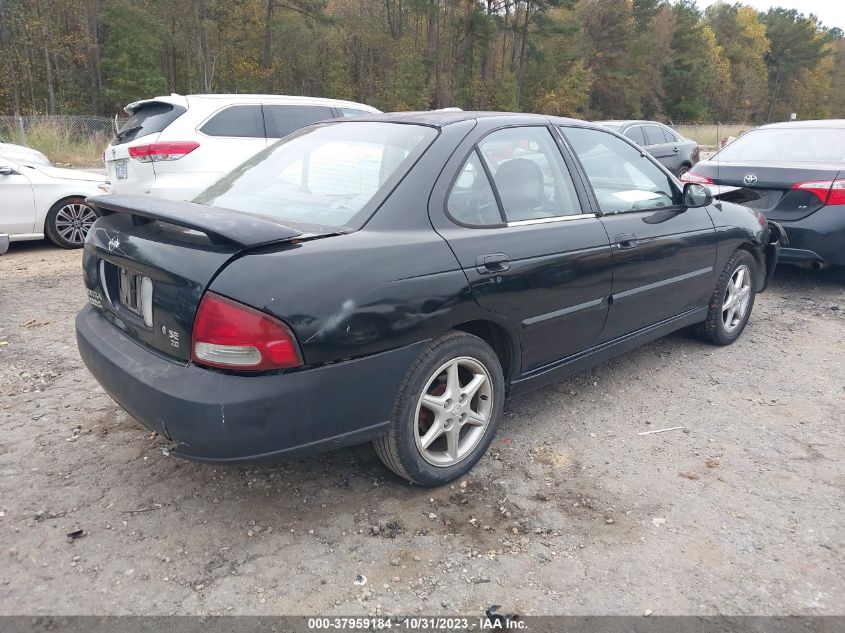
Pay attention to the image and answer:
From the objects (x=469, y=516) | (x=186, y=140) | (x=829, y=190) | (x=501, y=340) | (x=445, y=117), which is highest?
(x=445, y=117)

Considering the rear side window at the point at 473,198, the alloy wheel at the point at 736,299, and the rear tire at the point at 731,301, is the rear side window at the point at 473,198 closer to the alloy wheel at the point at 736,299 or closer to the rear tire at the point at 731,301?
the rear tire at the point at 731,301

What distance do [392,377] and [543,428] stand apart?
52.6 inches

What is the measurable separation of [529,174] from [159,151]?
4756 millimetres

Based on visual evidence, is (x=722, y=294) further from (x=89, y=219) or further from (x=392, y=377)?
(x=89, y=219)

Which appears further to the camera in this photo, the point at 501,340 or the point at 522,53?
the point at 522,53

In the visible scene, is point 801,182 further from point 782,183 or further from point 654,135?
point 654,135

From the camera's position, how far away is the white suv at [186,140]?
21.7ft

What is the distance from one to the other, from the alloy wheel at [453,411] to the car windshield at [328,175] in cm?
79

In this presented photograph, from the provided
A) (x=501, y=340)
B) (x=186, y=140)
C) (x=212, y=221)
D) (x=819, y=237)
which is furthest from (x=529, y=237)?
(x=186, y=140)

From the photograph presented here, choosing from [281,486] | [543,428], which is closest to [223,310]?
[281,486]

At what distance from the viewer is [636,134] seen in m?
13.8

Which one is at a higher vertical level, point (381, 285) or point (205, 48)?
point (205, 48)

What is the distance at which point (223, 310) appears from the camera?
225 centimetres

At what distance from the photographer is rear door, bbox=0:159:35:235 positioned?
7059 millimetres
